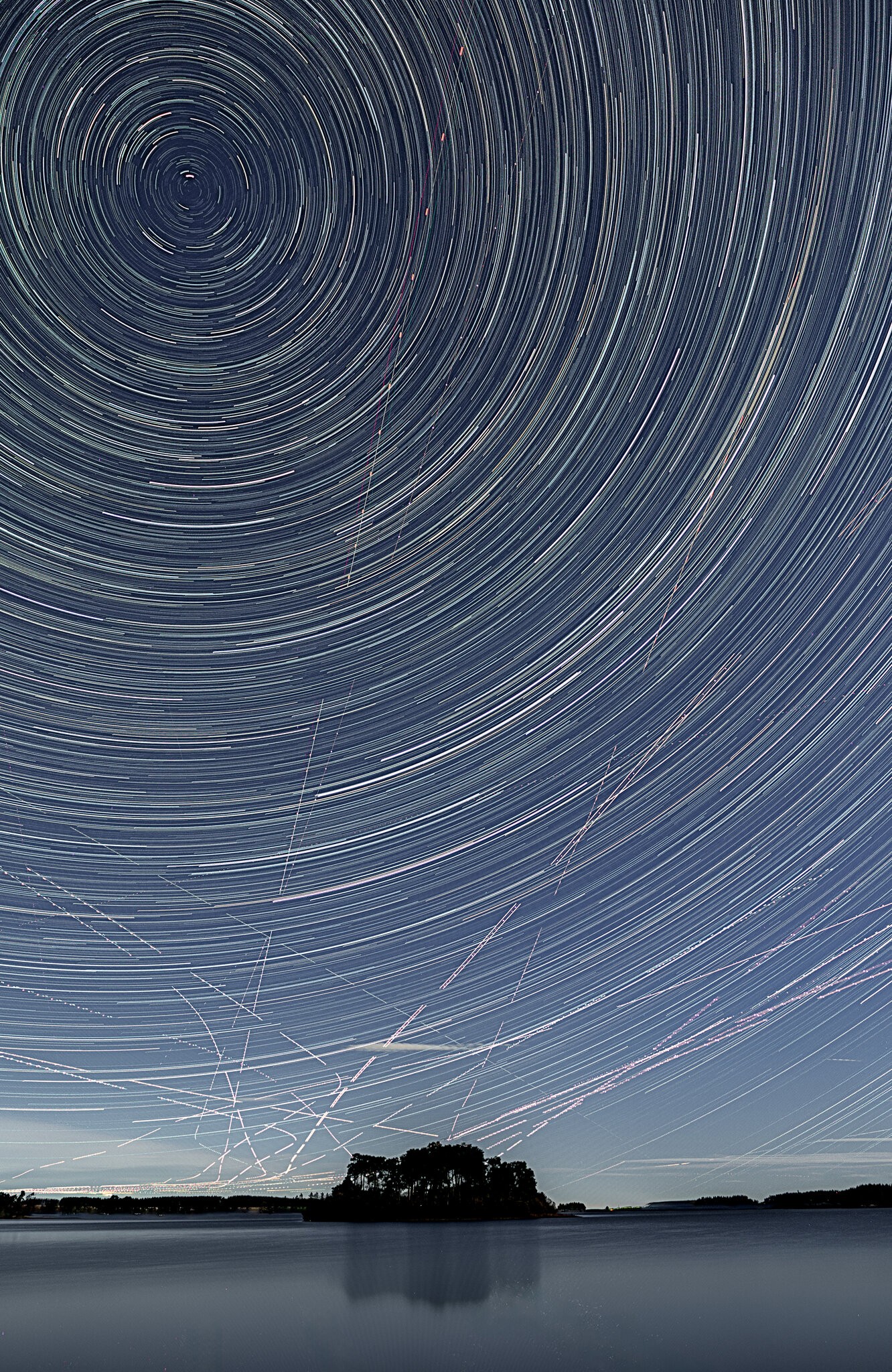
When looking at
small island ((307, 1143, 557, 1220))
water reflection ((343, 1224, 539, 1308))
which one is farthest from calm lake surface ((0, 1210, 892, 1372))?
small island ((307, 1143, 557, 1220))

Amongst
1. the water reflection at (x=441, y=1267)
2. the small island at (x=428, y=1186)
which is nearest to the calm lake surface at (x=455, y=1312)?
the water reflection at (x=441, y=1267)

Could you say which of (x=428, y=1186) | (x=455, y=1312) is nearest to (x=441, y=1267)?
(x=455, y=1312)

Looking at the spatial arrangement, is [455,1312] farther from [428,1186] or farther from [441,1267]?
[428,1186]

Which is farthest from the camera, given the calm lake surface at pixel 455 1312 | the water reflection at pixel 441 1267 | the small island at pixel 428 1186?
the small island at pixel 428 1186

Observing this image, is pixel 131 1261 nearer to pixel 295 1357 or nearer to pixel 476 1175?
pixel 295 1357

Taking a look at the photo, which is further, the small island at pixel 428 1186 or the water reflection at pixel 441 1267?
the small island at pixel 428 1186

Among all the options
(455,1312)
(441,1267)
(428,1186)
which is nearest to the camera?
(455,1312)

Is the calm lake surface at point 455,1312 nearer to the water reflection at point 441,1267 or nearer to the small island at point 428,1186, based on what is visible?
the water reflection at point 441,1267
